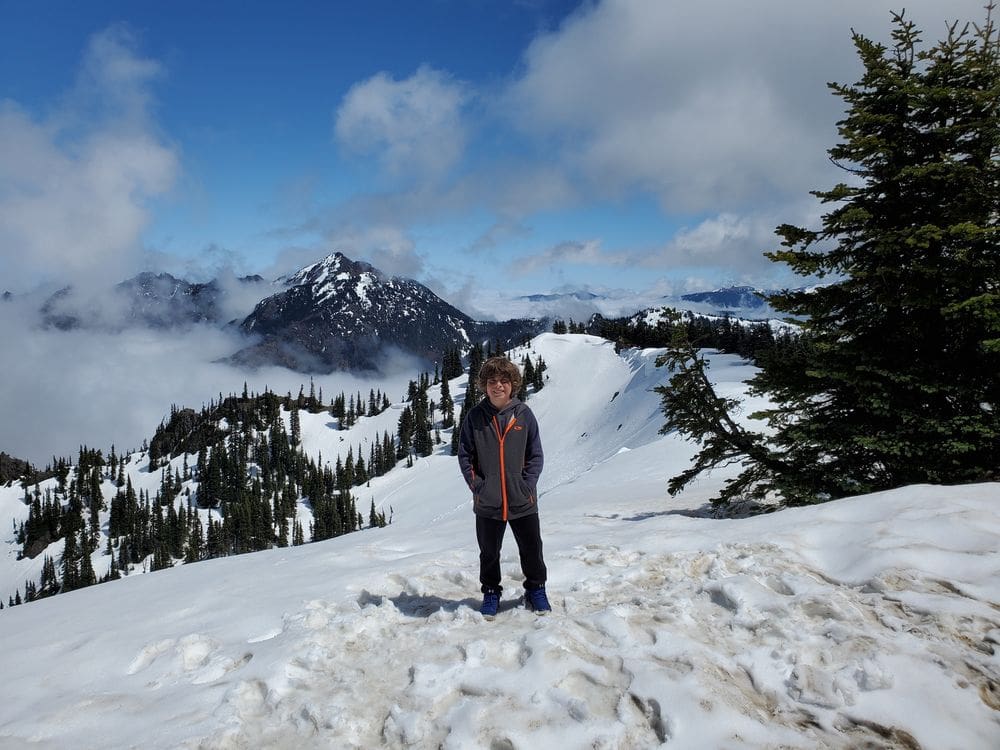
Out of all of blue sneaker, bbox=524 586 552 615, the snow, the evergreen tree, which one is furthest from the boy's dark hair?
the evergreen tree

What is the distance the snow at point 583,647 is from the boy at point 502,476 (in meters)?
0.50

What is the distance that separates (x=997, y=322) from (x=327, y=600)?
1123 cm

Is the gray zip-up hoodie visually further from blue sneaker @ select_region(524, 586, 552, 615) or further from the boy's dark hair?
blue sneaker @ select_region(524, 586, 552, 615)

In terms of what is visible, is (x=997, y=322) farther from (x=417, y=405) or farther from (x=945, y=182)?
(x=417, y=405)

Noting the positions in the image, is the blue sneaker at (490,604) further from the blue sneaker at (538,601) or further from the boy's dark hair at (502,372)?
the boy's dark hair at (502,372)

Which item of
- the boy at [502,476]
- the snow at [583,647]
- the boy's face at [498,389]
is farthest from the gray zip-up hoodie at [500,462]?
the snow at [583,647]

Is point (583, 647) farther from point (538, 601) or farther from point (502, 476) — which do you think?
point (502, 476)

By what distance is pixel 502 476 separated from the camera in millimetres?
5820

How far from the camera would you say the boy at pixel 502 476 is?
5820 millimetres

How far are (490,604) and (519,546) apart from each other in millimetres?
815

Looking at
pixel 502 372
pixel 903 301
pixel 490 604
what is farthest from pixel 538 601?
pixel 903 301

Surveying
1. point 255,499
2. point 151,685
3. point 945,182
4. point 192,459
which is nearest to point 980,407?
point 945,182

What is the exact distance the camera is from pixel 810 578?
5957 mm

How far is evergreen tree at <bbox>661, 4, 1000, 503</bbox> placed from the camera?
8.70 m
